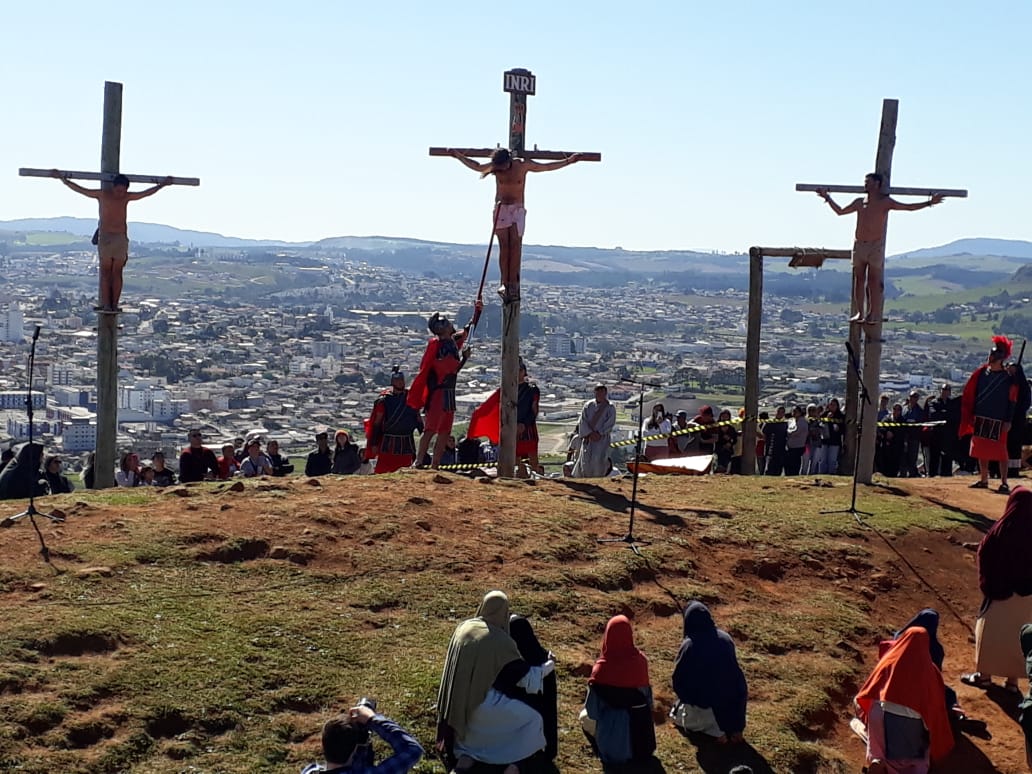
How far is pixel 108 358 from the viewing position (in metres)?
14.9

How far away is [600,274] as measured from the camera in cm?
10625

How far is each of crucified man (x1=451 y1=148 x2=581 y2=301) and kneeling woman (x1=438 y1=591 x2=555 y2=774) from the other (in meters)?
6.99

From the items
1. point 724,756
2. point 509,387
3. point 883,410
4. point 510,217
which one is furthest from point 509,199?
point 883,410

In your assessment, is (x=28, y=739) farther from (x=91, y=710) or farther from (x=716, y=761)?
(x=716, y=761)

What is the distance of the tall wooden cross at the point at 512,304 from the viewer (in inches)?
571

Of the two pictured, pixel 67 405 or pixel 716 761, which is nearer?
pixel 716 761

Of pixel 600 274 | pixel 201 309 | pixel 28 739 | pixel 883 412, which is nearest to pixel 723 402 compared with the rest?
pixel 883 412

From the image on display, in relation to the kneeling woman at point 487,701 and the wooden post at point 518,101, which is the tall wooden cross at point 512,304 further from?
Result: the kneeling woman at point 487,701

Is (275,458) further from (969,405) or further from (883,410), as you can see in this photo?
(883,410)

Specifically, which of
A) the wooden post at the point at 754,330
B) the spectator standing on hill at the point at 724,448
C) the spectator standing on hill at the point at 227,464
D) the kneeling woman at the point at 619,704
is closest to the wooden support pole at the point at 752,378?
the wooden post at the point at 754,330

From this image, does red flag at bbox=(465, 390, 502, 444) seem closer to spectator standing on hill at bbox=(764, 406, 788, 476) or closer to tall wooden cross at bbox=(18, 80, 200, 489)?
tall wooden cross at bbox=(18, 80, 200, 489)

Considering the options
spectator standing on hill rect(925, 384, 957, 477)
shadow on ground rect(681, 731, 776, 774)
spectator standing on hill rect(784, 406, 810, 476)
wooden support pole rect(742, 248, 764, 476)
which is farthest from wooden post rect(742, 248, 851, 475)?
shadow on ground rect(681, 731, 776, 774)

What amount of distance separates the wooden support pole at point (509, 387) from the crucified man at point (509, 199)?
248mm

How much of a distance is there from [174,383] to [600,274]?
6904cm
